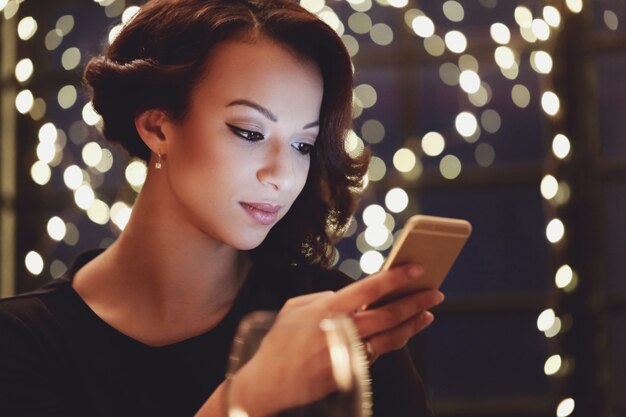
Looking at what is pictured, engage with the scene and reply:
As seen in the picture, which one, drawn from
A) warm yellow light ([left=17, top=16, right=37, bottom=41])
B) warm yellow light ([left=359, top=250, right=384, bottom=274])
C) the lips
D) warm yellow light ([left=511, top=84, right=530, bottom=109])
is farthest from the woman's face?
warm yellow light ([left=17, top=16, right=37, bottom=41])

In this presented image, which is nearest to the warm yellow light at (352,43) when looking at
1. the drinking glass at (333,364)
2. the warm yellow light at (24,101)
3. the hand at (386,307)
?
the warm yellow light at (24,101)

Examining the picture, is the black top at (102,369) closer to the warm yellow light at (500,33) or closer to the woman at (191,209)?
the woman at (191,209)

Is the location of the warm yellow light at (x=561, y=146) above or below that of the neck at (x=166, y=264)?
above

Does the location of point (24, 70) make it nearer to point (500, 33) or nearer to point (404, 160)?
point (404, 160)

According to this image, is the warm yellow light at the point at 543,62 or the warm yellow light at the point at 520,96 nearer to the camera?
the warm yellow light at the point at 543,62

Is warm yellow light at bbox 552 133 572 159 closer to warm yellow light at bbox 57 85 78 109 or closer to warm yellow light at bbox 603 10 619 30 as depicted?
warm yellow light at bbox 603 10 619 30

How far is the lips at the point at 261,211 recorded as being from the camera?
1.39m

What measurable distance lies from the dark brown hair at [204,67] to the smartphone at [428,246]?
0.59m

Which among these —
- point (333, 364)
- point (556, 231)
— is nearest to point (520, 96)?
point (556, 231)

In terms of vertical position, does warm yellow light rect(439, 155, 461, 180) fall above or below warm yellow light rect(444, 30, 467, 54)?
below

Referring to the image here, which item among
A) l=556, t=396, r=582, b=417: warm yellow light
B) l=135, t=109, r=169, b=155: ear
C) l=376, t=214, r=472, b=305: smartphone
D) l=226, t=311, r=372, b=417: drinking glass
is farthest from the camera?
l=556, t=396, r=582, b=417: warm yellow light

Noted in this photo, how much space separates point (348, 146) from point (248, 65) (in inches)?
11.1

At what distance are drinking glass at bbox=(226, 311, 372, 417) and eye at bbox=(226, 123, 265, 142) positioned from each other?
72 centimetres

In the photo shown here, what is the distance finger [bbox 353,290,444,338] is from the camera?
0.98 metres
